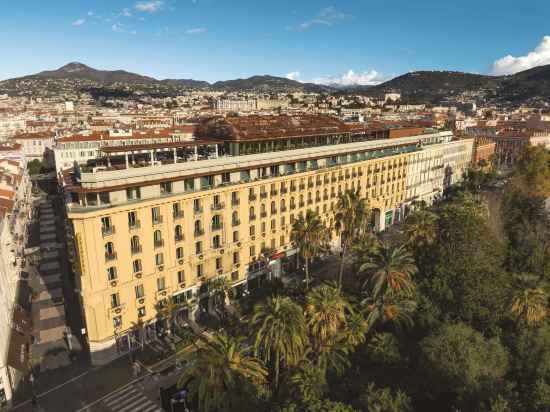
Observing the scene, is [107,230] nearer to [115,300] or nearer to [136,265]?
[136,265]

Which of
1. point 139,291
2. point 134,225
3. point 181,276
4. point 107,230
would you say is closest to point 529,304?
point 181,276

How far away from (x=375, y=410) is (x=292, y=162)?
49.0m

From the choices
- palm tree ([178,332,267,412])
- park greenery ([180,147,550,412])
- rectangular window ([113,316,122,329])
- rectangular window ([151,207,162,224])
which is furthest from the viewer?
rectangular window ([151,207,162,224])

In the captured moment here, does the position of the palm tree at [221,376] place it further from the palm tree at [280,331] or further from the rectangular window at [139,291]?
the rectangular window at [139,291]

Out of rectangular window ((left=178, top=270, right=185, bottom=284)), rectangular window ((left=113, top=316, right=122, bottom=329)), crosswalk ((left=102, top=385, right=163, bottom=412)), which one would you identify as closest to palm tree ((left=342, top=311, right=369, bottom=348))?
crosswalk ((left=102, top=385, right=163, bottom=412))

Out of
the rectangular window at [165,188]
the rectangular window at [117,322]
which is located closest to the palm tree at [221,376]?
the rectangular window at [117,322]

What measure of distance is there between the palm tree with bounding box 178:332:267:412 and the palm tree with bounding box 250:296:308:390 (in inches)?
101

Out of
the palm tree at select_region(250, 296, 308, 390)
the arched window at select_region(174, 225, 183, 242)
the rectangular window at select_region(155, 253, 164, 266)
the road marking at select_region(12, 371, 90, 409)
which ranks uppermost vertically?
the arched window at select_region(174, 225, 183, 242)

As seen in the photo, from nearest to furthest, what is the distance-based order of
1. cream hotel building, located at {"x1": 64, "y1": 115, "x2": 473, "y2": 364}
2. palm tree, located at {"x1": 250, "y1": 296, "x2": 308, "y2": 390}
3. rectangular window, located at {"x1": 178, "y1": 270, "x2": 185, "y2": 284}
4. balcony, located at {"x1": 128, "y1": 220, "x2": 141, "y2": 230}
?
palm tree, located at {"x1": 250, "y1": 296, "x2": 308, "y2": 390}, cream hotel building, located at {"x1": 64, "y1": 115, "x2": 473, "y2": 364}, balcony, located at {"x1": 128, "y1": 220, "x2": 141, "y2": 230}, rectangular window, located at {"x1": 178, "y1": 270, "x2": 185, "y2": 284}

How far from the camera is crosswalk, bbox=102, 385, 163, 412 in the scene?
146 feet

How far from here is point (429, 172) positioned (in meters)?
122

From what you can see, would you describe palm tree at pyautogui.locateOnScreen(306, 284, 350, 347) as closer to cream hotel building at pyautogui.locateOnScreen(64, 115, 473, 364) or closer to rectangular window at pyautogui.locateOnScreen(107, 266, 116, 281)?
cream hotel building at pyautogui.locateOnScreen(64, 115, 473, 364)

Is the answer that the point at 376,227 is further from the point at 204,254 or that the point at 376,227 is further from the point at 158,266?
the point at 158,266

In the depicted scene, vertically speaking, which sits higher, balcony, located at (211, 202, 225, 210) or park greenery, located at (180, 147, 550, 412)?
balcony, located at (211, 202, 225, 210)
